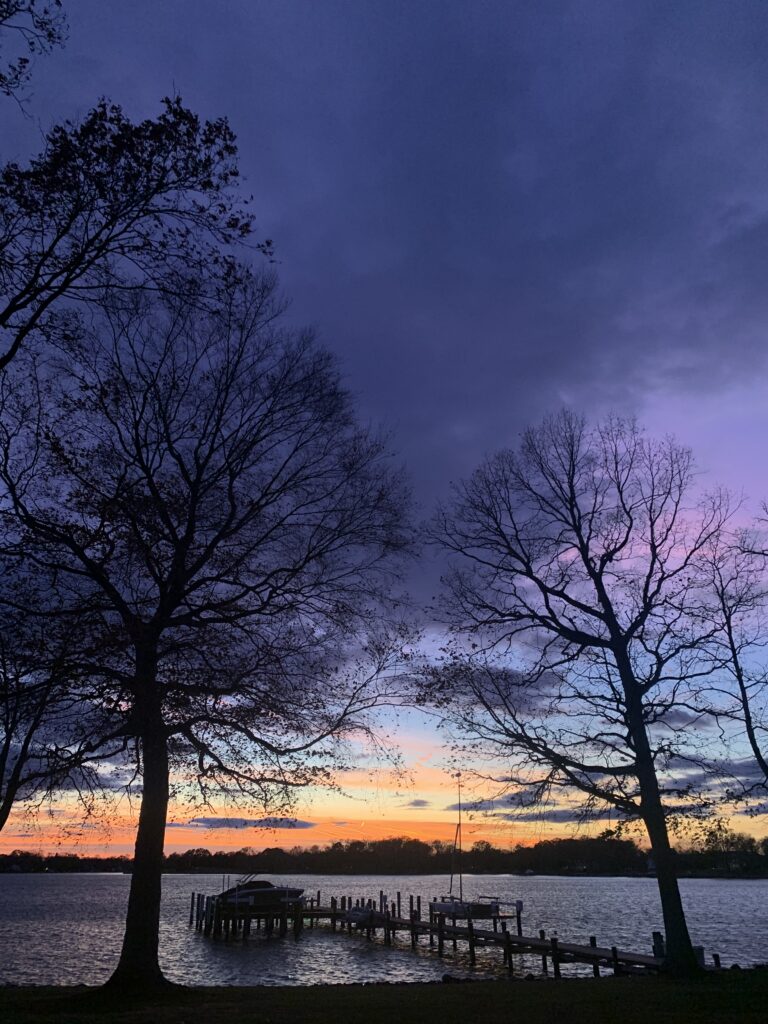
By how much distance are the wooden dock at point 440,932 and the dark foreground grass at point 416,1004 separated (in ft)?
32.5

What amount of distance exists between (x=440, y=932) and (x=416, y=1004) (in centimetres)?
3174

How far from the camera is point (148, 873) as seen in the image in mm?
15734

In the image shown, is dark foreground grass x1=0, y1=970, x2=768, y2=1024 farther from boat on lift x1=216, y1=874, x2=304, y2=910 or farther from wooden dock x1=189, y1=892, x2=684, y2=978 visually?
boat on lift x1=216, y1=874, x2=304, y2=910

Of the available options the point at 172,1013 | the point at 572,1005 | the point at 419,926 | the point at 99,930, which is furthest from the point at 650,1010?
the point at 99,930

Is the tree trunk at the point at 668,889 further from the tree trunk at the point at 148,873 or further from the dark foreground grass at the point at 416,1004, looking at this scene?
the tree trunk at the point at 148,873

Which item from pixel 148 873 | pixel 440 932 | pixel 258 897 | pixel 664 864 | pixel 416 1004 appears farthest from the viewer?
pixel 258 897

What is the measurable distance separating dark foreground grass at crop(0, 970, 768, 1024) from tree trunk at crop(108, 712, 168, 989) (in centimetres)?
58

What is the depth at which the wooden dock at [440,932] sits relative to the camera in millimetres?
30109

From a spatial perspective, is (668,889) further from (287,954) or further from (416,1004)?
(287,954)

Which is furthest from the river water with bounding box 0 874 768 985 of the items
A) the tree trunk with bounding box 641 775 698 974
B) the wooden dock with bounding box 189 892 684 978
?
the tree trunk with bounding box 641 775 698 974

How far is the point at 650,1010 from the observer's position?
44.6ft

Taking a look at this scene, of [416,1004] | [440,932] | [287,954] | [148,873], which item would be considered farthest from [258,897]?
[416,1004]

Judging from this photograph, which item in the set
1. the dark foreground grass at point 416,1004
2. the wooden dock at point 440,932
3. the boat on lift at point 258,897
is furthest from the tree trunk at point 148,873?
the boat on lift at point 258,897

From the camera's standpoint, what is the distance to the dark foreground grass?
12219 mm
